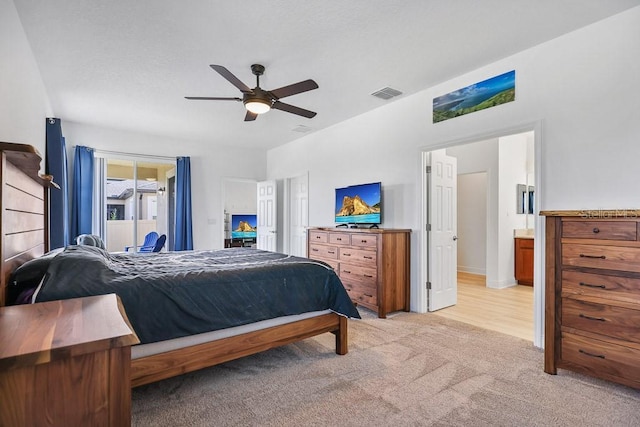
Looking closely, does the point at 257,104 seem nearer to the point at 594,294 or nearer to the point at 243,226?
the point at 594,294

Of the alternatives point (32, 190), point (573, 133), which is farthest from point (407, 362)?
point (32, 190)

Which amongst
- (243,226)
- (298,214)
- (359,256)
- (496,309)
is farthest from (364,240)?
(243,226)

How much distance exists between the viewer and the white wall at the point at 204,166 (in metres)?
5.54

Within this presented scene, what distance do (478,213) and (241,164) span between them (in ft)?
16.9

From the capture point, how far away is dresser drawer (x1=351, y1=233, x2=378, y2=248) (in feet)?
12.4

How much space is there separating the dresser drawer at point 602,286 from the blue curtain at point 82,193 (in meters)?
6.13

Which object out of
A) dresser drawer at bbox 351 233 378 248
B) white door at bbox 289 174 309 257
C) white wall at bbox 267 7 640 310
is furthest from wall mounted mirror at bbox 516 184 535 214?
white door at bbox 289 174 309 257

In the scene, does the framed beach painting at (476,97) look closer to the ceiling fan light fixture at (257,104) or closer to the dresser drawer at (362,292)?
the ceiling fan light fixture at (257,104)

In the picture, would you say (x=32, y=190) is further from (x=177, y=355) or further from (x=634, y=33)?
(x=634, y=33)

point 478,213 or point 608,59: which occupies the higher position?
point 608,59

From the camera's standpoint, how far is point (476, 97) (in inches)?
132

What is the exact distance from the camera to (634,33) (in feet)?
7.80

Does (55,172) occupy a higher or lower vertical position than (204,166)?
lower

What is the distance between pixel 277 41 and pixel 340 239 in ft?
8.26
